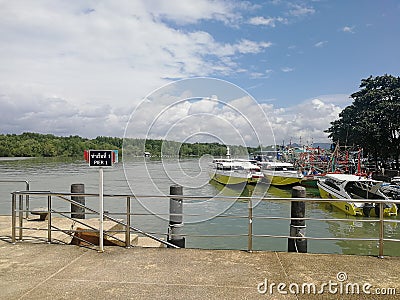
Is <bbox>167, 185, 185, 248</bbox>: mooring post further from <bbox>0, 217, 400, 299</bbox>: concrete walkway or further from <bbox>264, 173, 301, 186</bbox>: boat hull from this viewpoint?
<bbox>264, 173, 301, 186</bbox>: boat hull

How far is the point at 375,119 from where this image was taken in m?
40.0

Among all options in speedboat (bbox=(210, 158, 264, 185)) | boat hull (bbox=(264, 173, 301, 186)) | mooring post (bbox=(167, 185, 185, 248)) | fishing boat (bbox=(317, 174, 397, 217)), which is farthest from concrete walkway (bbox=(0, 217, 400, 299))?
boat hull (bbox=(264, 173, 301, 186))

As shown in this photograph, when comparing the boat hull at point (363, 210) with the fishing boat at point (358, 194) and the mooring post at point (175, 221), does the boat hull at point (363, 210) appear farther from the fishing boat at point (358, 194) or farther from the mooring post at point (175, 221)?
the mooring post at point (175, 221)

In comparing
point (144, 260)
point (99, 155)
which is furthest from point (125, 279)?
point (99, 155)

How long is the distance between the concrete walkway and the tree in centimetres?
3757

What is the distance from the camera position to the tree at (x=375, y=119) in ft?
127

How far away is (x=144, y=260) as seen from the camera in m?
5.33

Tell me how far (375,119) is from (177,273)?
40601 mm

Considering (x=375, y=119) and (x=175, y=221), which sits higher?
(x=375, y=119)

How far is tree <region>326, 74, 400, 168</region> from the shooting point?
3884cm

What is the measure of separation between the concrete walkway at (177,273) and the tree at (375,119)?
37.6 m

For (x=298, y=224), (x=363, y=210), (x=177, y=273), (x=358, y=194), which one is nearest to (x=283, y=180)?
(x=358, y=194)

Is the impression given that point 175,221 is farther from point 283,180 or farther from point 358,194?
point 283,180

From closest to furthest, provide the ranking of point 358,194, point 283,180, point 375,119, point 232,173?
point 358,194 → point 232,173 → point 283,180 → point 375,119
